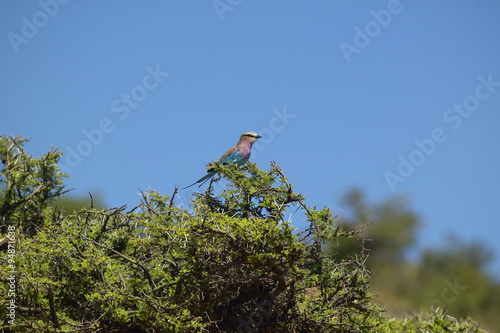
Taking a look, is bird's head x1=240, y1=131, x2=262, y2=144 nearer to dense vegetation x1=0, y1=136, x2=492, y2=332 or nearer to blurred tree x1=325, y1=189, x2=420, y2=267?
dense vegetation x1=0, y1=136, x2=492, y2=332

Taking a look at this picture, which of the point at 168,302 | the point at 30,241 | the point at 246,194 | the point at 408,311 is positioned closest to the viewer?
the point at 168,302

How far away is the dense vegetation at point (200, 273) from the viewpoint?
4414 millimetres

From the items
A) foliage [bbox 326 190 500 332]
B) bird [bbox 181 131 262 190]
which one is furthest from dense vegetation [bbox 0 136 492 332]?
foliage [bbox 326 190 500 332]

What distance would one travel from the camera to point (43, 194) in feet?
20.8

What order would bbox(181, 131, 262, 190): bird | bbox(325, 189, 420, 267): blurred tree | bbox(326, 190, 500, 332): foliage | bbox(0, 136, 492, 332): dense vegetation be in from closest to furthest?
1. bbox(0, 136, 492, 332): dense vegetation
2. bbox(181, 131, 262, 190): bird
3. bbox(326, 190, 500, 332): foliage
4. bbox(325, 189, 420, 267): blurred tree

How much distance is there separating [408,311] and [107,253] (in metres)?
3.31

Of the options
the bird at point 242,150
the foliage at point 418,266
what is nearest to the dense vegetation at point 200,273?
the bird at point 242,150

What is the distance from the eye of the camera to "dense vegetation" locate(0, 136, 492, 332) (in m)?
4.41

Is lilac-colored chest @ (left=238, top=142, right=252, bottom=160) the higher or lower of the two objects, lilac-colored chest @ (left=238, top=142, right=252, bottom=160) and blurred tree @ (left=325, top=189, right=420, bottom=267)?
the lower

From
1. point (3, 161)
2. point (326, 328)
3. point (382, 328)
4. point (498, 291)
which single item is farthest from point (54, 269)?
point (498, 291)

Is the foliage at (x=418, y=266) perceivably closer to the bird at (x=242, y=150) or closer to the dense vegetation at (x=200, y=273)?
the bird at (x=242, y=150)

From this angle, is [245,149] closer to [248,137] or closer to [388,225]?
[248,137]

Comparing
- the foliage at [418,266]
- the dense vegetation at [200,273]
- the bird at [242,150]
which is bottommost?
the dense vegetation at [200,273]

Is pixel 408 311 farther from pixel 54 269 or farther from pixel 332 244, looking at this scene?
pixel 54 269
